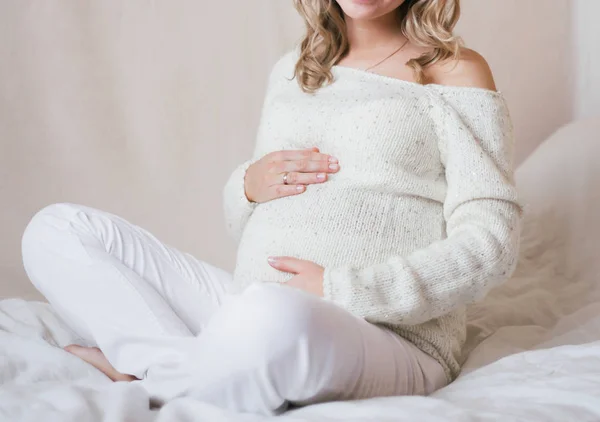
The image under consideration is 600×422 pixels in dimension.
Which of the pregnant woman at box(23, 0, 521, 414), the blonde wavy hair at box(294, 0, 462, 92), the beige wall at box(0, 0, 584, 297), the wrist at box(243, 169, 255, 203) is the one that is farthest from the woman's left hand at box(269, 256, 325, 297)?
the beige wall at box(0, 0, 584, 297)

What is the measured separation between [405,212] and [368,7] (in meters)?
0.36

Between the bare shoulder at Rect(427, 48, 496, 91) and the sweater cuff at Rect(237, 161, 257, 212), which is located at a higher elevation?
the bare shoulder at Rect(427, 48, 496, 91)

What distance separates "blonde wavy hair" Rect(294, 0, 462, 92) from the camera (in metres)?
1.43

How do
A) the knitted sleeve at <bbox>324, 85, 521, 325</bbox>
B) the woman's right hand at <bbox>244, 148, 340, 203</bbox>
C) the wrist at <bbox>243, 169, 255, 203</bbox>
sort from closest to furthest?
the knitted sleeve at <bbox>324, 85, 521, 325</bbox> → the woman's right hand at <bbox>244, 148, 340, 203</bbox> → the wrist at <bbox>243, 169, 255, 203</bbox>

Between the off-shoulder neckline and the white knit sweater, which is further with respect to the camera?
the off-shoulder neckline

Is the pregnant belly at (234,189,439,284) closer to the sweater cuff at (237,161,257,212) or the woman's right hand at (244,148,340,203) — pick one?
the woman's right hand at (244,148,340,203)

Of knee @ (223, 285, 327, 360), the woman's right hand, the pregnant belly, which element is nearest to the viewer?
knee @ (223, 285, 327, 360)

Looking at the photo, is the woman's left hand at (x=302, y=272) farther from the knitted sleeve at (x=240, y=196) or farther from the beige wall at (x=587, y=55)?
the beige wall at (x=587, y=55)

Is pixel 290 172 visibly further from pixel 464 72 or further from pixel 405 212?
pixel 464 72

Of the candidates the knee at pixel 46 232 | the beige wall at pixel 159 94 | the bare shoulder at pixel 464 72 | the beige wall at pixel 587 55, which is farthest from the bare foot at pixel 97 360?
the beige wall at pixel 587 55

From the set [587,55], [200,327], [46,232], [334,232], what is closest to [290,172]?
[334,232]

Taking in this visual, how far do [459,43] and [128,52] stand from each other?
113 centimetres

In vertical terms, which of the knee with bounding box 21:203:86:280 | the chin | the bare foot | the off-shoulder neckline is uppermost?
the chin

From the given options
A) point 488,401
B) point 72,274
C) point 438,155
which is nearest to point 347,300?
point 488,401
